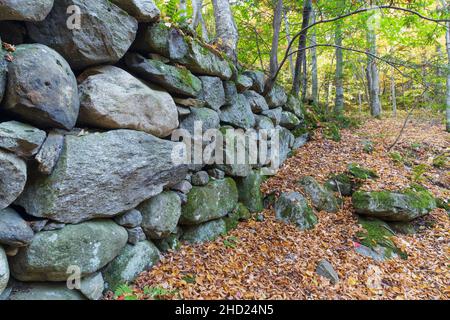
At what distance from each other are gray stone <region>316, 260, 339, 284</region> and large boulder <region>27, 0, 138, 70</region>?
4.67 m

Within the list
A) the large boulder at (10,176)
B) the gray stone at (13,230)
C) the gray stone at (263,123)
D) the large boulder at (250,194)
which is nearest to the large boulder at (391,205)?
the large boulder at (250,194)

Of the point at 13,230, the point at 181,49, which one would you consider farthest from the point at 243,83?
the point at 13,230

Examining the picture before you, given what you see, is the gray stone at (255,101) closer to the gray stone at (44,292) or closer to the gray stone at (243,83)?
the gray stone at (243,83)

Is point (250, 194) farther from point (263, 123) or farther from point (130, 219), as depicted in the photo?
point (130, 219)

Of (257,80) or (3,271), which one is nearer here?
(3,271)

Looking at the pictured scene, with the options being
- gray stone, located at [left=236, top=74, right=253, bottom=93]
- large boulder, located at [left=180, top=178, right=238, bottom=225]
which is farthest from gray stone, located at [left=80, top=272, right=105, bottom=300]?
gray stone, located at [left=236, top=74, right=253, bottom=93]

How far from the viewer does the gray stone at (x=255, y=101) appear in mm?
7169

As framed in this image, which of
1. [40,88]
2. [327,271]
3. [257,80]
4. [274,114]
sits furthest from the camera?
[274,114]

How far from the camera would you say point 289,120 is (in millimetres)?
8719

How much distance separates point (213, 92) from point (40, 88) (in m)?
3.34

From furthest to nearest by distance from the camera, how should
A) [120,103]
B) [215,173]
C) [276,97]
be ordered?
[276,97] < [215,173] < [120,103]

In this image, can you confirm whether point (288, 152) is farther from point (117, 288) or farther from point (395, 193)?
point (117, 288)

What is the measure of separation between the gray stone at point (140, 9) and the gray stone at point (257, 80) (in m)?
3.46

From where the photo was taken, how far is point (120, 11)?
3.71 meters
